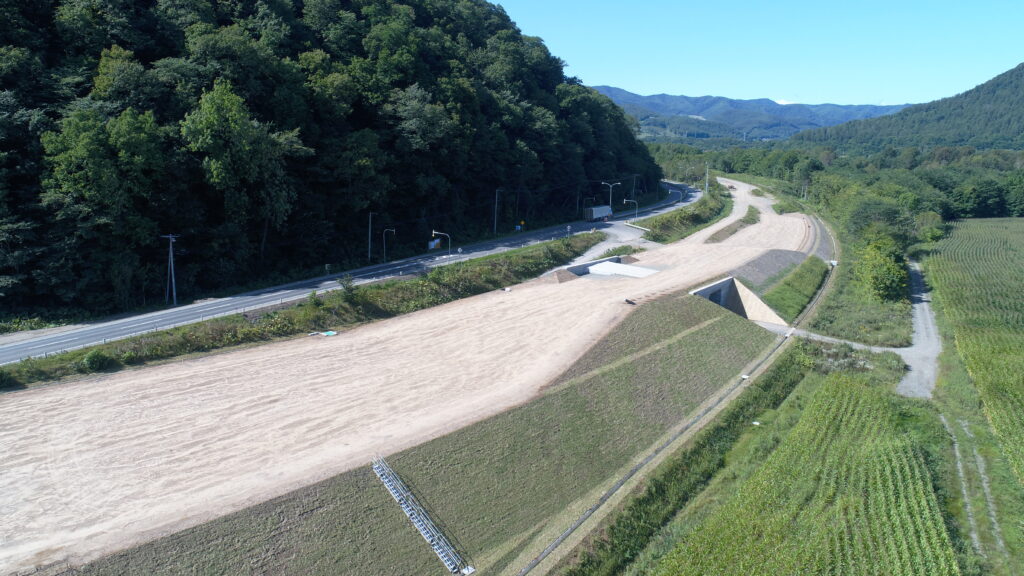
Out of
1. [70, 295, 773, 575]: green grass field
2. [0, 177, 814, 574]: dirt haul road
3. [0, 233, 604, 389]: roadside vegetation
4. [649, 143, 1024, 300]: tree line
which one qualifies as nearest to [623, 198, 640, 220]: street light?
[649, 143, 1024, 300]: tree line

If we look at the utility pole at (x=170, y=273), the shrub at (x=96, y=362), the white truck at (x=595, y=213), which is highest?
the white truck at (x=595, y=213)

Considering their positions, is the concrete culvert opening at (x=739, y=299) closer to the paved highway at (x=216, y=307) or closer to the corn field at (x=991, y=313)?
the corn field at (x=991, y=313)

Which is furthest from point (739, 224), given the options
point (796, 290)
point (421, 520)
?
point (421, 520)

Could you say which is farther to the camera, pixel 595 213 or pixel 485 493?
pixel 595 213

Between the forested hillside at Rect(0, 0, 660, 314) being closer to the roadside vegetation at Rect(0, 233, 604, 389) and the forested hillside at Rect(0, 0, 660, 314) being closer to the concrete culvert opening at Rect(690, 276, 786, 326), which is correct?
the roadside vegetation at Rect(0, 233, 604, 389)

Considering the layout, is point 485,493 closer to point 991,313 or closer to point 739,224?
point 991,313

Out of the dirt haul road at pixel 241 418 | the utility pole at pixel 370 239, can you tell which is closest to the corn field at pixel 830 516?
the dirt haul road at pixel 241 418
